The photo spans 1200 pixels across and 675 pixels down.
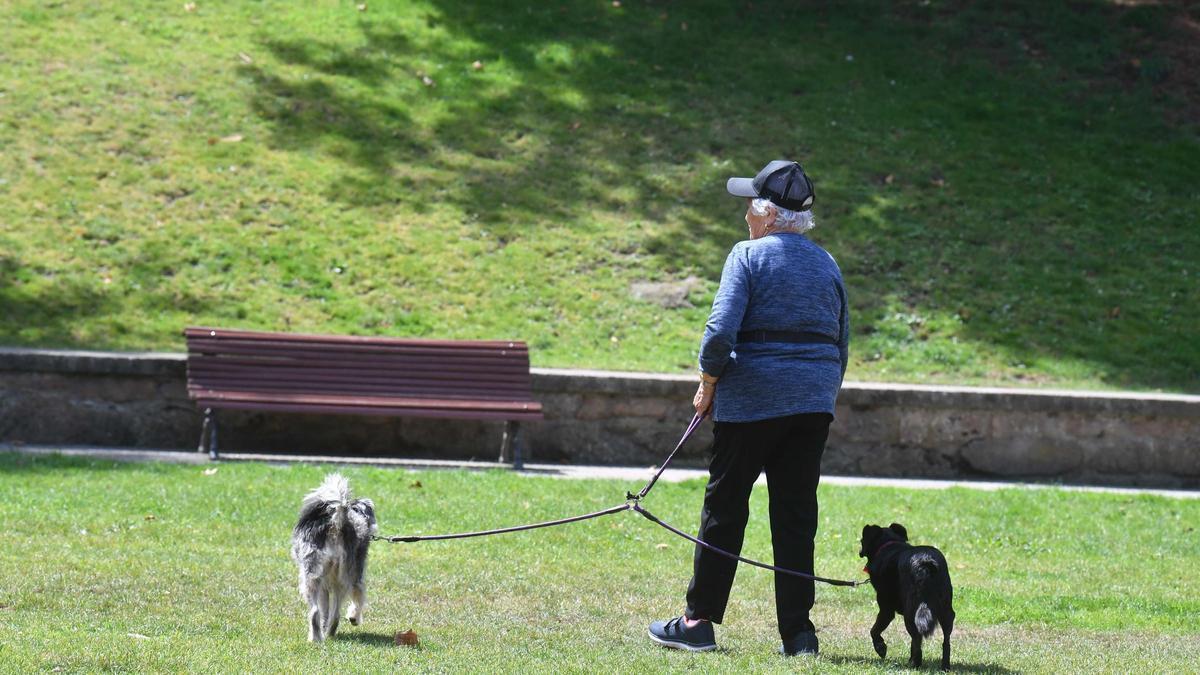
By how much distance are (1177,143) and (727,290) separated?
12.5m

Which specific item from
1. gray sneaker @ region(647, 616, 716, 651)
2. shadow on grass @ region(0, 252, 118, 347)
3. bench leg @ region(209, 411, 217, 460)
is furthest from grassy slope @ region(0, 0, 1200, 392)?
gray sneaker @ region(647, 616, 716, 651)

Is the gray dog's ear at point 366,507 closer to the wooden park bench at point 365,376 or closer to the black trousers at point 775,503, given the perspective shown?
the black trousers at point 775,503

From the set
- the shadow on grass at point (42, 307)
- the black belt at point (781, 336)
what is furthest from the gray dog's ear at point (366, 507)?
the shadow on grass at point (42, 307)

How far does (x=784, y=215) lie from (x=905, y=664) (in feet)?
5.91

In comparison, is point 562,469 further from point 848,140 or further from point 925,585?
point 848,140

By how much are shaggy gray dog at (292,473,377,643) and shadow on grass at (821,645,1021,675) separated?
6.13 feet

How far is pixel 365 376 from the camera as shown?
10.8m

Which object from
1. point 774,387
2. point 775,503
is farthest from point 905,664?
point 774,387

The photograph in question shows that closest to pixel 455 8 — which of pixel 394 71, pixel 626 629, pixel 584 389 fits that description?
pixel 394 71

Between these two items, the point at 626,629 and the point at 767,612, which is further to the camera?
the point at 767,612

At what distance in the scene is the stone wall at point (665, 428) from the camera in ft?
35.1

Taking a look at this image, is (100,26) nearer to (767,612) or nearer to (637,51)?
(637,51)

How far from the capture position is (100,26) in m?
16.3

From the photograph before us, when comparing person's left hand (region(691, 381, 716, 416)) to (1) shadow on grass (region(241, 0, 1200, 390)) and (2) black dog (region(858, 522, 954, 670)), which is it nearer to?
(2) black dog (region(858, 522, 954, 670))
